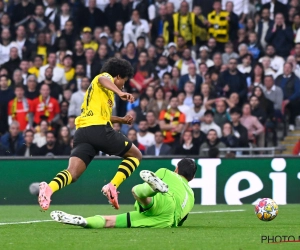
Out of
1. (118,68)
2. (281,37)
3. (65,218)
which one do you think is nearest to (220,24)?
(281,37)

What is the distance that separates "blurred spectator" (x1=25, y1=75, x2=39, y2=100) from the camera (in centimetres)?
2072

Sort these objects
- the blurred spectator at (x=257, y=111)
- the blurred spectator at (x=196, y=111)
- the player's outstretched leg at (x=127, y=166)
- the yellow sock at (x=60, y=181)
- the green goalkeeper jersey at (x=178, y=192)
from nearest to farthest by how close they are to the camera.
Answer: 1. the green goalkeeper jersey at (x=178, y=192)
2. the yellow sock at (x=60, y=181)
3. the player's outstretched leg at (x=127, y=166)
4. the blurred spectator at (x=257, y=111)
5. the blurred spectator at (x=196, y=111)

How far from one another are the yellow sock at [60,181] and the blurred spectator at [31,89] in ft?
34.5

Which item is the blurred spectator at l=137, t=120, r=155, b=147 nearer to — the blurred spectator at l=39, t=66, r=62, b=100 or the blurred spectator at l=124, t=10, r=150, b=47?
the blurred spectator at l=39, t=66, r=62, b=100

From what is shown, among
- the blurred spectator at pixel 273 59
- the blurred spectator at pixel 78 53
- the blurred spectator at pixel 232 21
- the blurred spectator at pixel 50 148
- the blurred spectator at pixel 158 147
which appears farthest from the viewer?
the blurred spectator at pixel 232 21

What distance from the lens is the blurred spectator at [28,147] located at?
19.4 meters

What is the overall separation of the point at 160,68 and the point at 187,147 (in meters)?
2.94

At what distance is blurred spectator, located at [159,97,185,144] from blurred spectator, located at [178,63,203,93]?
956mm

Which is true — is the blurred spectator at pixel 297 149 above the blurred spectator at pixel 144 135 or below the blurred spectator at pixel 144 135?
below

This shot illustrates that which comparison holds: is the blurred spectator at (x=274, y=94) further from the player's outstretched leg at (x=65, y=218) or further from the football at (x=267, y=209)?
the player's outstretched leg at (x=65, y=218)

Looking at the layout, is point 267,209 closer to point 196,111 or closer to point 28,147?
point 196,111

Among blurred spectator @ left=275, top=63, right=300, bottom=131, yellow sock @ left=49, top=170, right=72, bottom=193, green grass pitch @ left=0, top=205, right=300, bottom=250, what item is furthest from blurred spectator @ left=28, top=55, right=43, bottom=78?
yellow sock @ left=49, top=170, right=72, bottom=193

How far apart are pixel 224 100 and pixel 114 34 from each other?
398cm

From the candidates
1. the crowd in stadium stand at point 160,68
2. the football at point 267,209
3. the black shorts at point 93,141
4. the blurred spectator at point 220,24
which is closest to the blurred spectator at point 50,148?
the crowd in stadium stand at point 160,68
